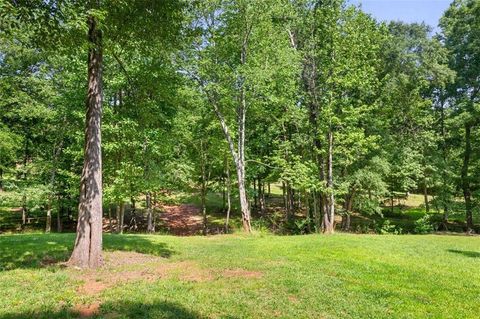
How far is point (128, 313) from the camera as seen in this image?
745cm

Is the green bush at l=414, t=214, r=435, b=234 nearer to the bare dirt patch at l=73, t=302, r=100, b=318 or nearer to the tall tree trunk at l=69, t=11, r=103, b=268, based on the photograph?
the tall tree trunk at l=69, t=11, r=103, b=268

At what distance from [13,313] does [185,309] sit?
11.1 ft

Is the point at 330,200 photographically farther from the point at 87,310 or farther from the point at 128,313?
the point at 87,310

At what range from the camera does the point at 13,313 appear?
7.27 meters

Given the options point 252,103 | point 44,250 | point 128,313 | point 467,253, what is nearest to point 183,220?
point 252,103

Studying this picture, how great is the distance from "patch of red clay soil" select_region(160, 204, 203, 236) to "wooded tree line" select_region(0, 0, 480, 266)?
4.92 m


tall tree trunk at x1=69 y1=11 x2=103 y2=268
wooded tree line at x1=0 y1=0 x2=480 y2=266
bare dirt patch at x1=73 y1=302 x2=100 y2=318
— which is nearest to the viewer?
bare dirt patch at x1=73 y1=302 x2=100 y2=318

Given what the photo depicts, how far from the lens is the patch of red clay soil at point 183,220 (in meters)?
35.9

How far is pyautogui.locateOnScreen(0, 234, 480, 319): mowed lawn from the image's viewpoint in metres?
7.96

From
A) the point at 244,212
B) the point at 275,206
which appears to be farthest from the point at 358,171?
the point at 275,206

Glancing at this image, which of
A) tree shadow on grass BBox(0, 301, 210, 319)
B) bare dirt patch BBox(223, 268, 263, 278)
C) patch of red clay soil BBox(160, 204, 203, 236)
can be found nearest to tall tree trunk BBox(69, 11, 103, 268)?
tree shadow on grass BBox(0, 301, 210, 319)

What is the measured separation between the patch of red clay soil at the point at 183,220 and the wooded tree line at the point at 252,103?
492 cm

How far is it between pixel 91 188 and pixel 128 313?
530 cm

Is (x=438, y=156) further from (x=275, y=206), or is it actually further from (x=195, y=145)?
(x=195, y=145)
